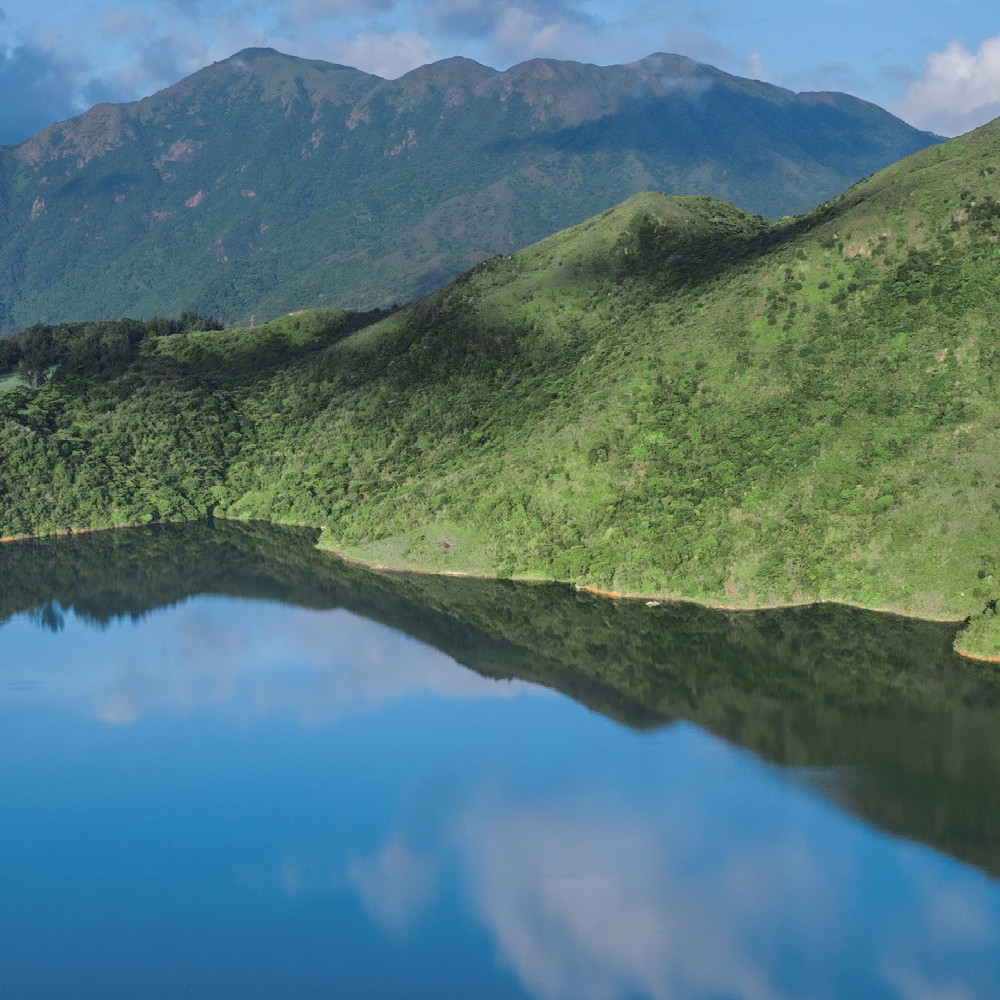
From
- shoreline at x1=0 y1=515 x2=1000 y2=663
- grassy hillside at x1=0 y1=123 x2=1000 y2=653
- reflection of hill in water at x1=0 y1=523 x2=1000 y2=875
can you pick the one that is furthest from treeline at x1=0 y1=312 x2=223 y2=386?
shoreline at x1=0 y1=515 x2=1000 y2=663

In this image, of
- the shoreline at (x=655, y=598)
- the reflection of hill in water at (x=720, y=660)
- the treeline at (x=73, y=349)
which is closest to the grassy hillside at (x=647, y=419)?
the shoreline at (x=655, y=598)

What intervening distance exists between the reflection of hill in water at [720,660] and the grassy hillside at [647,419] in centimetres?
396

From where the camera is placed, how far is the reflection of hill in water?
243 feet

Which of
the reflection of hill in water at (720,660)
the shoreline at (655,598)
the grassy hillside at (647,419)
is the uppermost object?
the grassy hillside at (647,419)

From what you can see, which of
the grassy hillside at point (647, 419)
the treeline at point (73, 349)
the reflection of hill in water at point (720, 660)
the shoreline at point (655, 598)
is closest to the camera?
the reflection of hill in water at point (720, 660)

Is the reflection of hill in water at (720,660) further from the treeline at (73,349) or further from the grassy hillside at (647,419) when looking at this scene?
the treeline at (73,349)

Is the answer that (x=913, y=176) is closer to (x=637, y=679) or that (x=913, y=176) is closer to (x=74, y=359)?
(x=637, y=679)

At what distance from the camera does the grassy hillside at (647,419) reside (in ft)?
340

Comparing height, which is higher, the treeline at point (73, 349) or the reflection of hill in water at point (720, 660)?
the treeline at point (73, 349)

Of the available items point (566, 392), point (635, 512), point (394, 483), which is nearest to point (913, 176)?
point (566, 392)

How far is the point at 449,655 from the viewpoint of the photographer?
327ft

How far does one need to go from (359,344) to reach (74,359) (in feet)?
145

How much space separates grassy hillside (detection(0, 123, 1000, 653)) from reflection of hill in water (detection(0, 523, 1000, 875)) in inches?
156

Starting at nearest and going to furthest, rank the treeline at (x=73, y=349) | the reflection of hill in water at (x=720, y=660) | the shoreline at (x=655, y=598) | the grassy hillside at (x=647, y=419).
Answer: the reflection of hill in water at (x=720, y=660) < the shoreline at (x=655, y=598) < the grassy hillside at (x=647, y=419) < the treeline at (x=73, y=349)
